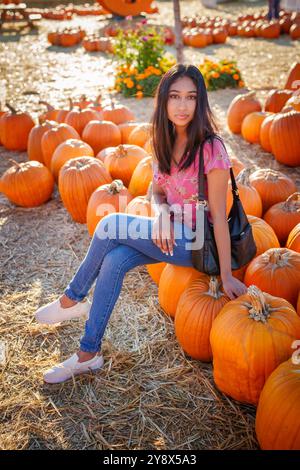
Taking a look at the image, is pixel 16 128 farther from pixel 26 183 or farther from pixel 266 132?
pixel 266 132

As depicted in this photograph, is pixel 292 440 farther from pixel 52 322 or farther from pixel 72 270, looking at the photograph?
pixel 72 270

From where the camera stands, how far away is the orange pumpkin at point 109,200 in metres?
3.55

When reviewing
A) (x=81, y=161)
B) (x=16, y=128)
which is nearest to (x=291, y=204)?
(x=81, y=161)

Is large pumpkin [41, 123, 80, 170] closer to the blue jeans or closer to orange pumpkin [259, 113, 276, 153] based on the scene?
orange pumpkin [259, 113, 276, 153]

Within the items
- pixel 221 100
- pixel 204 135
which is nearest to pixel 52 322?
pixel 204 135

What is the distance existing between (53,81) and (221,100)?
373 cm

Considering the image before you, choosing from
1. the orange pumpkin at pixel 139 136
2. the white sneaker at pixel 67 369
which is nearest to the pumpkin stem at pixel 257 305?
the white sneaker at pixel 67 369

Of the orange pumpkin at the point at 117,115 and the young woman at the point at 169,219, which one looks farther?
the orange pumpkin at the point at 117,115

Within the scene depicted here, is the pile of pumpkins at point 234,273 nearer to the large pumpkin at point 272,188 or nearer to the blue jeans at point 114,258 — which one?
the large pumpkin at point 272,188

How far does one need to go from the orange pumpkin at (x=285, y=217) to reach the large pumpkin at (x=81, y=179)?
1531mm

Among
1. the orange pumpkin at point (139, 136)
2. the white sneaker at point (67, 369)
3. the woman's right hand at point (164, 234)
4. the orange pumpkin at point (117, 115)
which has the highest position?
the orange pumpkin at point (117, 115)

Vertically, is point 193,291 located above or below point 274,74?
below

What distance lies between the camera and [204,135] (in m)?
2.31

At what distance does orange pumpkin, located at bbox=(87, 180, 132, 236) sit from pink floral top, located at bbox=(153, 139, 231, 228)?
3.19ft
